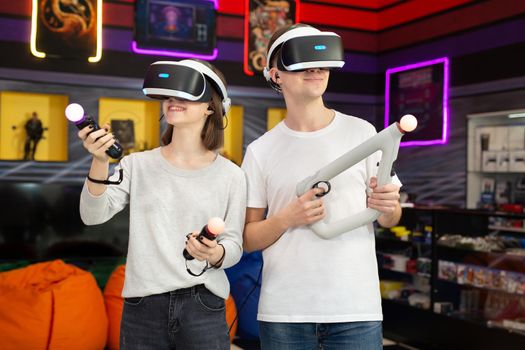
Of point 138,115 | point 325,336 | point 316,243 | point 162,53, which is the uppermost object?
point 162,53

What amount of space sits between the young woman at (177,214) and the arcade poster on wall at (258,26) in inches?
210

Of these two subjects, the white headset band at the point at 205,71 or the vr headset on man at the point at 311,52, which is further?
the white headset band at the point at 205,71

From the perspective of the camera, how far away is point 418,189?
7203 mm

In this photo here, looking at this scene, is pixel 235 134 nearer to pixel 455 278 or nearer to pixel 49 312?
pixel 455 278

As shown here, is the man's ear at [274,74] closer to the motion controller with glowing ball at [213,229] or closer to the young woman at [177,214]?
the young woman at [177,214]

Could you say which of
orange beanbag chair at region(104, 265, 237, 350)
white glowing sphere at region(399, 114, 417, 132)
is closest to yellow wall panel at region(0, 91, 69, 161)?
orange beanbag chair at region(104, 265, 237, 350)

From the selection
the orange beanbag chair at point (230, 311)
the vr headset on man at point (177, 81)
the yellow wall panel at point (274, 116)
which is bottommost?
the orange beanbag chair at point (230, 311)

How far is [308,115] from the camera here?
1.93m

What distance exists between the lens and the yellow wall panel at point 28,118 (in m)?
6.56

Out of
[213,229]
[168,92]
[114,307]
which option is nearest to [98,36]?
[114,307]

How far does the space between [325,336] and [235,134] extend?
224 inches

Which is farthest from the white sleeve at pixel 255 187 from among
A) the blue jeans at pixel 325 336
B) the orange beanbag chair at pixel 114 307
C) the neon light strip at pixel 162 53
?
the neon light strip at pixel 162 53

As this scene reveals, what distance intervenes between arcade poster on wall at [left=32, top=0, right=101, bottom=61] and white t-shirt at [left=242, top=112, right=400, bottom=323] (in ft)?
16.5

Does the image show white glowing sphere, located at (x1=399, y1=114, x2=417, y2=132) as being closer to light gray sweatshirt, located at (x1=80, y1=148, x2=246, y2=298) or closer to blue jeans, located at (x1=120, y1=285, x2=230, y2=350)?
light gray sweatshirt, located at (x1=80, y1=148, x2=246, y2=298)
